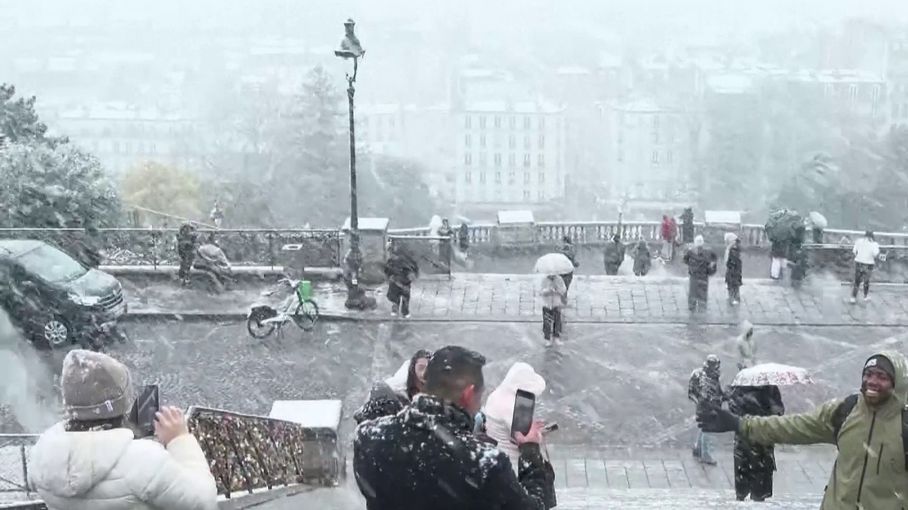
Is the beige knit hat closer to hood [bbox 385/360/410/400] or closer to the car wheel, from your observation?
hood [bbox 385/360/410/400]

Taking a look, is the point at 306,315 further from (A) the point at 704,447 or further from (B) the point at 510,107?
→ (B) the point at 510,107

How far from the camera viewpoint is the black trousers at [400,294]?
16.9 m

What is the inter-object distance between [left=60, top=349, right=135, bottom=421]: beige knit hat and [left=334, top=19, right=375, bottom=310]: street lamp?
13.0 m

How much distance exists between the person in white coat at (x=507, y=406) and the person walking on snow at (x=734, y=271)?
1309cm

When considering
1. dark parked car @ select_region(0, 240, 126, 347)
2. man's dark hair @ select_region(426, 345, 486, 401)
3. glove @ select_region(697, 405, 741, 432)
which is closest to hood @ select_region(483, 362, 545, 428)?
glove @ select_region(697, 405, 741, 432)

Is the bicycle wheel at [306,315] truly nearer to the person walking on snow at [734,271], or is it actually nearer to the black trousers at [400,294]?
the black trousers at [400,294]

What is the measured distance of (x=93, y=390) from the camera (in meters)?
3.72

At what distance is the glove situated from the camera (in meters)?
5.12

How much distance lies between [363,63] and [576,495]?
138 meters

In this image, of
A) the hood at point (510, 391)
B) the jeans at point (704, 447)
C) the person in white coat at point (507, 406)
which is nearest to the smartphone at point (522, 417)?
the person in white coat at point (507, 406)

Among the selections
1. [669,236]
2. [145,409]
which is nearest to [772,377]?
[145,409]

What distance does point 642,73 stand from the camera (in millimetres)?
134500

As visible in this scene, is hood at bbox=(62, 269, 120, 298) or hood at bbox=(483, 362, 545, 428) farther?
hood at bbox=(62, 269, 120, 298)

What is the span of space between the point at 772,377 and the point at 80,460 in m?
6.27
